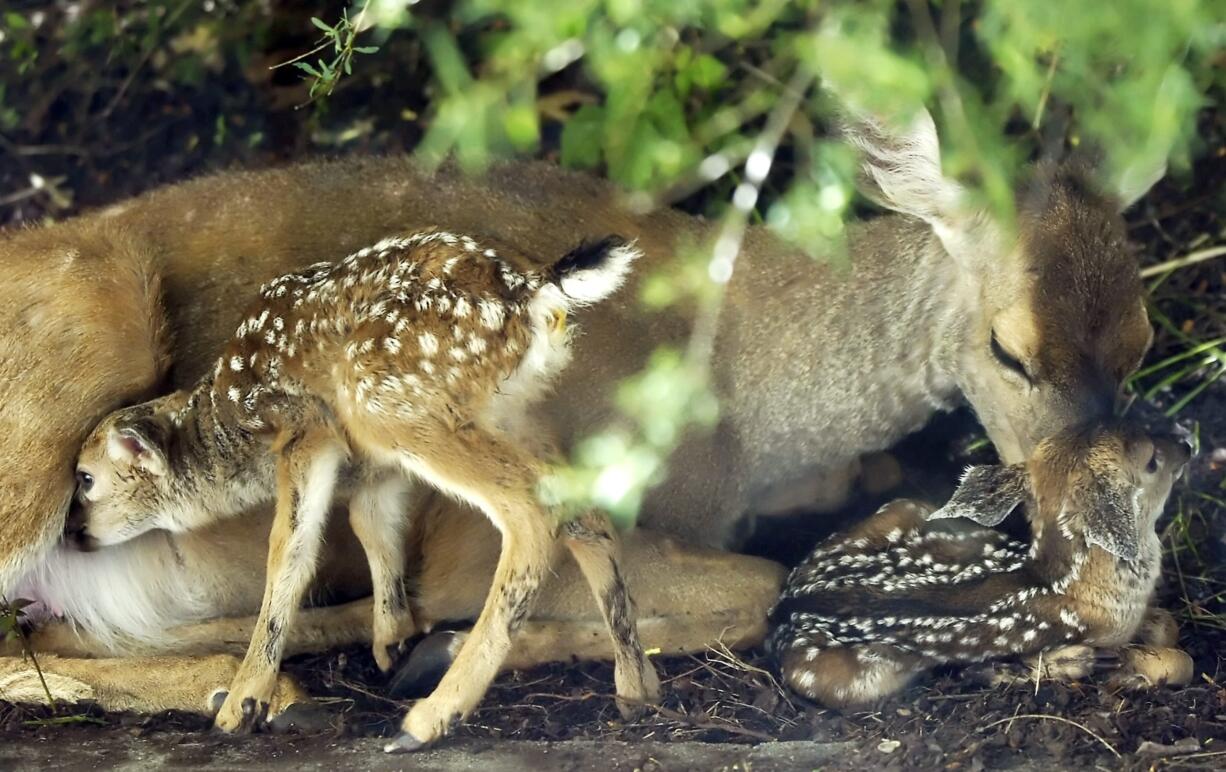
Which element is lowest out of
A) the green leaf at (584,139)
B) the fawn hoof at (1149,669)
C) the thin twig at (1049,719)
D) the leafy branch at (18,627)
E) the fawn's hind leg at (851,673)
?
the fawn hoof at (1149,669)

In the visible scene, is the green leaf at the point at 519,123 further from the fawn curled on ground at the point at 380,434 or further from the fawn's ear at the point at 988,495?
the fawn's ear at the point at 988,495

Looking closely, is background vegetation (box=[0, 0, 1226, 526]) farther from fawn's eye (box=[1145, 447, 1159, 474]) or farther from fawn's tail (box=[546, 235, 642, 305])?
fawn's eye (box=[1145, 447, 1159, 474])

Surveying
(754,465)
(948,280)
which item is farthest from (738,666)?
(948,280)

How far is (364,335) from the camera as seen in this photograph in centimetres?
440

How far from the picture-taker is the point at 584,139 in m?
5.46

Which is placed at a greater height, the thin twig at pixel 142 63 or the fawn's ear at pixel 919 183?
the thin twig at pixel 142 63

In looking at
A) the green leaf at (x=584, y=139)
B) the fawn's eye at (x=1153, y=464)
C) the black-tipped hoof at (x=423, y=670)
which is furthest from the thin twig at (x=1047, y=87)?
the black-tipped hoof at (x=423, y=670)

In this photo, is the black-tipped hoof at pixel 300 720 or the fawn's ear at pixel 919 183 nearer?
the black-tipped hoof at pixel 300 720

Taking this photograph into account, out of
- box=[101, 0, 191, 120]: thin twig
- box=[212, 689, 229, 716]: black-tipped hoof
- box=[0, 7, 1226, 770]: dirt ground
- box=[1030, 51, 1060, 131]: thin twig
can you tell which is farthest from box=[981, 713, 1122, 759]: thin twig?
box=[101, 0, 191, 120]: thin twig

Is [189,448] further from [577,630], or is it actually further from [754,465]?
[754,465]

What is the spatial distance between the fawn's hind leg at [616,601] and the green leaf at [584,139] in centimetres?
160

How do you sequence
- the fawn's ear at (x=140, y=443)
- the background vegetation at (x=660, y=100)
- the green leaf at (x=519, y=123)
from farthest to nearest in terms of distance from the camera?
the fawn's ear at (x=140, y=443) < the green leaf at (x=519, y=123) < the background vegetation at (x=660, y=100)

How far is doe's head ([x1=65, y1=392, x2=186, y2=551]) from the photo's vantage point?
4660 millimetres

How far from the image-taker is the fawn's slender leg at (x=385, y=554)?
4871 millimetres
